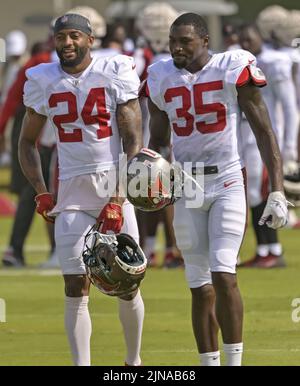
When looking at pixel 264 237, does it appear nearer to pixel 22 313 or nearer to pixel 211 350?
pixel 22 313

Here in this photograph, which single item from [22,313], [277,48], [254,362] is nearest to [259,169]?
[277,48]

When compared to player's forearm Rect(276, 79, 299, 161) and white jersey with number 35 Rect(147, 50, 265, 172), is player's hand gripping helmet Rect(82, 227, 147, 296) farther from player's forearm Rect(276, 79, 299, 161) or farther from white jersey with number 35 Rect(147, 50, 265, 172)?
player's forearm Rect(276, 79, 299, 161)

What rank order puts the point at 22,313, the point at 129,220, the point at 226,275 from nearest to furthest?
the point at 226,275, the point at 129,220, the point at 22,313

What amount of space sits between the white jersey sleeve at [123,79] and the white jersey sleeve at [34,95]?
0.42m

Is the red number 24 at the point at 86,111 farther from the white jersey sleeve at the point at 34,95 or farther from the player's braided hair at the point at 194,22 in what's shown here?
the player's braided hair at the point at 194,22

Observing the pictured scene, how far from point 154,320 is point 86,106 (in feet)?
A: 8.86

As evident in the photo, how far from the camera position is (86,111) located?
7617 millimetres

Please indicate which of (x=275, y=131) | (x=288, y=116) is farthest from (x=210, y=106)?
(x=288, y=116)

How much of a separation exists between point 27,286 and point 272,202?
4772mm

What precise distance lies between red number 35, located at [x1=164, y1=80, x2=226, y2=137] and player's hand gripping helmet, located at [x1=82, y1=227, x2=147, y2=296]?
75 cm

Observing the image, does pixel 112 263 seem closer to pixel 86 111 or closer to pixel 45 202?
pixel 45 202

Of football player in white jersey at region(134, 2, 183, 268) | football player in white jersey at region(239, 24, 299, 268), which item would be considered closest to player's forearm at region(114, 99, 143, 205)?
football player in white jersey at region(239, 24, 299, 268)

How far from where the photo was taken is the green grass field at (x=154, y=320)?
8.47 meters

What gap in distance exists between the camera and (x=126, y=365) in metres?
7.81
